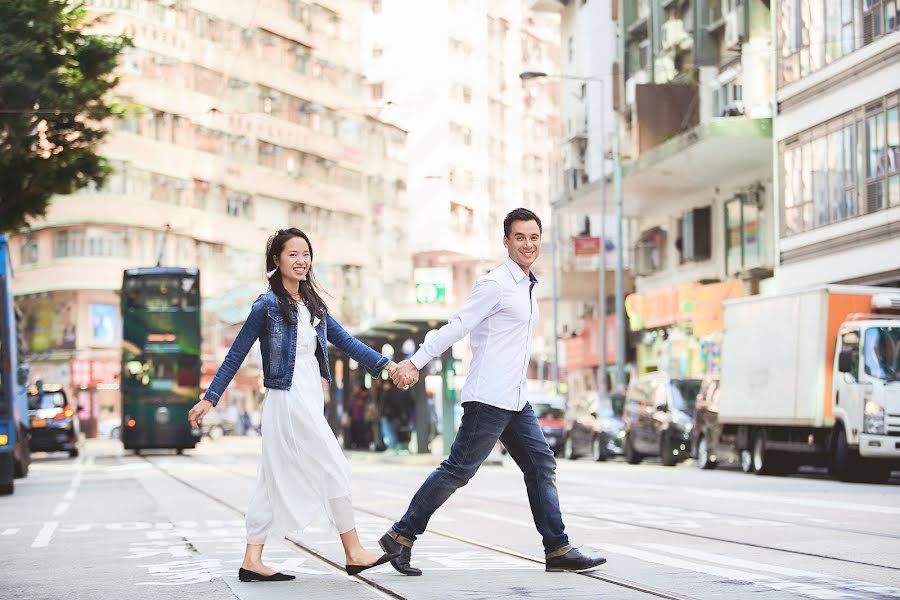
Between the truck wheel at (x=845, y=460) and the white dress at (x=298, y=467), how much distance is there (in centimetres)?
1673

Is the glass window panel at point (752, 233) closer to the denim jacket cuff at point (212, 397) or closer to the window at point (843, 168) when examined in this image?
the window at point (843, 168)


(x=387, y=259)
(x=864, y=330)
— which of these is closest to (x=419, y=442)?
(x=864, y=330)

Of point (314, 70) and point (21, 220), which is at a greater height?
point (314, 70)

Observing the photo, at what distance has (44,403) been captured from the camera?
45688mm

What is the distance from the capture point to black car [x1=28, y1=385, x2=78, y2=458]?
4497 cm

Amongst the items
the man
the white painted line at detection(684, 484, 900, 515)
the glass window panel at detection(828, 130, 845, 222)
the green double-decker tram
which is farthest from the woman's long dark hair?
the green double-decker tram

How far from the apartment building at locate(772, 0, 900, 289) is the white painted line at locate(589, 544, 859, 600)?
21330 millimetres

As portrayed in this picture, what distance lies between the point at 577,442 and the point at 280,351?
103 feet

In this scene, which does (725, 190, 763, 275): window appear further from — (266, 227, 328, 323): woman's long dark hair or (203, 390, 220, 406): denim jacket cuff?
(203, 390, 220, 406): denim jacket cuff

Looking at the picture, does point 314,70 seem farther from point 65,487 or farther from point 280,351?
point 280,351

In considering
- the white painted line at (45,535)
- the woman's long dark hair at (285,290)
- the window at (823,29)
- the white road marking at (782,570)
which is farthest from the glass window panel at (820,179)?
the woman's long dark hair at (285,290)

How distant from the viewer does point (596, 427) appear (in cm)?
3966

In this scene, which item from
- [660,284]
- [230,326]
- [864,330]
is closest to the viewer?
[864,330]

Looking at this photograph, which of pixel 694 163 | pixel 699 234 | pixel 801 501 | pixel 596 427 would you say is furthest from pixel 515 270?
pixel 699 234
